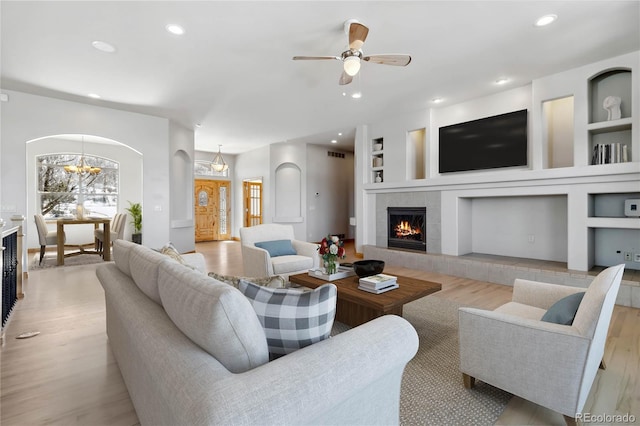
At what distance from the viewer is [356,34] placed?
2.74 m

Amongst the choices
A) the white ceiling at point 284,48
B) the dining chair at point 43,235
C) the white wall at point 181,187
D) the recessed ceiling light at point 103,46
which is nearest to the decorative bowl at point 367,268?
the white ceiling at point 284,48

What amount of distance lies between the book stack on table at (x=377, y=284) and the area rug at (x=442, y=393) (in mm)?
528

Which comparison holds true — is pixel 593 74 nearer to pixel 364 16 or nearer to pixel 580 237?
pixel 580 237

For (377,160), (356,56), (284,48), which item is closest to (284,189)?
(377,160)

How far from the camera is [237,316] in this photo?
3.14ft

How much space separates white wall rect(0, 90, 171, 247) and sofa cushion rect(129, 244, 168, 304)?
4529 mm

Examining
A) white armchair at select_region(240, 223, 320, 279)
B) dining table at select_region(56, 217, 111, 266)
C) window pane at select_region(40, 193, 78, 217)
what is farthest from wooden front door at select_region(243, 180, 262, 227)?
white armchair at select_region(240, 223, 320, 279)

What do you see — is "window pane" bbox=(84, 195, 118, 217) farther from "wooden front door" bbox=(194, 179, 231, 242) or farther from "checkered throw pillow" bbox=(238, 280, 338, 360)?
"checkered throw pillow" bbox=(238, 280, 338, 360)

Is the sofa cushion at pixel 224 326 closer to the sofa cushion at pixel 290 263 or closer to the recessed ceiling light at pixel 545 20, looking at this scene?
the sofa cushion at pixel 290 263

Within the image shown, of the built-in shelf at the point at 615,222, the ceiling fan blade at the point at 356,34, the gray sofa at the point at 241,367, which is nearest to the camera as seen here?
the gray sofa at the point at 241,367

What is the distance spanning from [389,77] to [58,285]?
5408mm

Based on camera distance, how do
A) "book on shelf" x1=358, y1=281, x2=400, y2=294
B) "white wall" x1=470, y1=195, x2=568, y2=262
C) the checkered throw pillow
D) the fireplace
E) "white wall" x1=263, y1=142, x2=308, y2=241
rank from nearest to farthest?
the checkered throw pillow → "book on shelf" x1=358, y1=281, x2=400, y2=294 → "white wall" x1=470, y1=195, x2=568, y2=262 → the fireplace → "white wall" x1=263, y1=142, x2=308, y2=241

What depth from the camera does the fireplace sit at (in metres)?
5.66

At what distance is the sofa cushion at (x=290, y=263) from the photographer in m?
3.70
